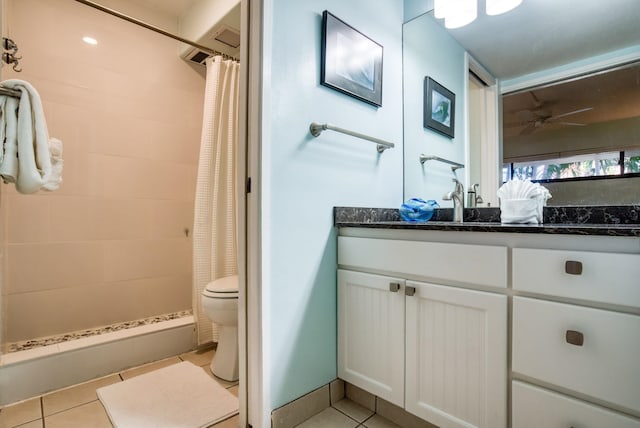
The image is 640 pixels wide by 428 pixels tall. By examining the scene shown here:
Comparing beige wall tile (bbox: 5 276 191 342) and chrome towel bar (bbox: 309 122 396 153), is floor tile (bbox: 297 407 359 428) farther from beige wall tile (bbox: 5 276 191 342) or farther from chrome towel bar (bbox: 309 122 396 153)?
beige wall tile (bbox: 5 276 191 342)

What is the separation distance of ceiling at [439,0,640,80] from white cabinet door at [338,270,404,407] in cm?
127

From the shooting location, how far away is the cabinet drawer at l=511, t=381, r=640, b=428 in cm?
81

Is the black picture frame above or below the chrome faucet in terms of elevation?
above

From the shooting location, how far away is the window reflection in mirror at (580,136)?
1.25m

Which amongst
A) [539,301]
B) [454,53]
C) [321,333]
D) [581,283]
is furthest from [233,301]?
[454,53]

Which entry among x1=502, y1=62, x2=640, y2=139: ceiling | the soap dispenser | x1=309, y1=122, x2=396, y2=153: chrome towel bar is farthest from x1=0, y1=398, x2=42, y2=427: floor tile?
x1=502, y1=62, x2=640, y2=139: ceiling

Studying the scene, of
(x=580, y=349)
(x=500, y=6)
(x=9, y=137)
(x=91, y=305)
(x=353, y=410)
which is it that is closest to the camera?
(x=580, y=349)

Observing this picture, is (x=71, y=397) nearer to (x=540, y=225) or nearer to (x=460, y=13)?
(x=540, y=225)

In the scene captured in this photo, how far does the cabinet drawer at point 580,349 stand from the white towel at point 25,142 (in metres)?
1.72

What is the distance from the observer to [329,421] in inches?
51.2

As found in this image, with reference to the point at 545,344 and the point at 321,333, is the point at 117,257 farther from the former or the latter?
the point at 545,344

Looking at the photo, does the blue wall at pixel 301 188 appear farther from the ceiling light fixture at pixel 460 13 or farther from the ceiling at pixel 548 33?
the ceiling at pixel 548 33

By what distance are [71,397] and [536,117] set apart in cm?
258

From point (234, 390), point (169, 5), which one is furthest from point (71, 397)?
point (169, 5)
